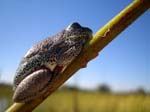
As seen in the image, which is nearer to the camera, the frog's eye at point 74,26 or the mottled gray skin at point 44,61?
the mottled gray skin at point 44,61

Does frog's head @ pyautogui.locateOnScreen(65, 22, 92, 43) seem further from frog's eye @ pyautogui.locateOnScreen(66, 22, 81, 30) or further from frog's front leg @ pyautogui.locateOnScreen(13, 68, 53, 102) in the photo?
frog's front leg @ pyautogui.locateOnScreen(13, 68, 53, 102)

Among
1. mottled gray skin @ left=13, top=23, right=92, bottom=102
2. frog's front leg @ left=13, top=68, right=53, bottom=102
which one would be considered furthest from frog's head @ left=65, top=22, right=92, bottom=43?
frog's front leg @ left=13, top=68, right=53, bottom=102

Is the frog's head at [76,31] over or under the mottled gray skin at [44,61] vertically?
over

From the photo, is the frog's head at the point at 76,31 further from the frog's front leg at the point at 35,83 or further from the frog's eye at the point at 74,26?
the frog's front leg at the point at 35,83

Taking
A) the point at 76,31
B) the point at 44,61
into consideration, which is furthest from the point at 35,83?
the point at 76,31

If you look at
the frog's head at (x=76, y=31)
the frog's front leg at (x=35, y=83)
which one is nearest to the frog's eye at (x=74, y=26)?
the frog's head at (x=76, y=31)

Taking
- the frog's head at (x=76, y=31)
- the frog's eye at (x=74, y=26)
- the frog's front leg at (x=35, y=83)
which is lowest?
the frog's front leg at (x=35, y=83)

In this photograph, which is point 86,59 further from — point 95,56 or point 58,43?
point 58,43

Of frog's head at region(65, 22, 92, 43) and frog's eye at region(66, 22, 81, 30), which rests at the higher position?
frog's eye at region(66, 22, 81, 30)
